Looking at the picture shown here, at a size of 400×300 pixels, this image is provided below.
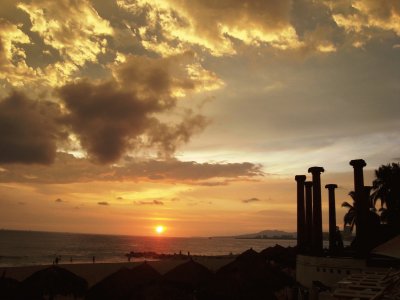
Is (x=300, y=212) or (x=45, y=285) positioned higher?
(x=300, y=212)

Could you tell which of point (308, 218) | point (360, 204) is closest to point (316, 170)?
point (360, 204)

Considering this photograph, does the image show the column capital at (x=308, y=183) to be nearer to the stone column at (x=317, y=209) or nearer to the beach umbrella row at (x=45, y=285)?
the stone column at (x=317, y=209)

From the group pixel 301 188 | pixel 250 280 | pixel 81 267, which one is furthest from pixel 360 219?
pixel 81 267

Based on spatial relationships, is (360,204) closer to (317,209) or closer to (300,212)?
(317,209)

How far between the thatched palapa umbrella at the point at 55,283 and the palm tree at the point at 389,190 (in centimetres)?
2616

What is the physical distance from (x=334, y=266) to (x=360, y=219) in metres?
3.78

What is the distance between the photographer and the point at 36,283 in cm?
1349

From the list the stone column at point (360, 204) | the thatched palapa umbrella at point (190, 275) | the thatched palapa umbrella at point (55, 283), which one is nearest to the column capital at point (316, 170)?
the stone column at point (360, 204)

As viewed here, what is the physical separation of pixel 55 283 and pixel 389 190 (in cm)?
2962

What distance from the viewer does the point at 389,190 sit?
34188mm

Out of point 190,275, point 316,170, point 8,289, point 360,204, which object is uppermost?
point 316,170

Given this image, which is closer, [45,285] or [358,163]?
[45,285]

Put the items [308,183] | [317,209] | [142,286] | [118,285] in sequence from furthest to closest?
[308,183], [317,209], [118,285], [142,286]

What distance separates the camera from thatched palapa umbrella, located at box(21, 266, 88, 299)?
13391 mm
